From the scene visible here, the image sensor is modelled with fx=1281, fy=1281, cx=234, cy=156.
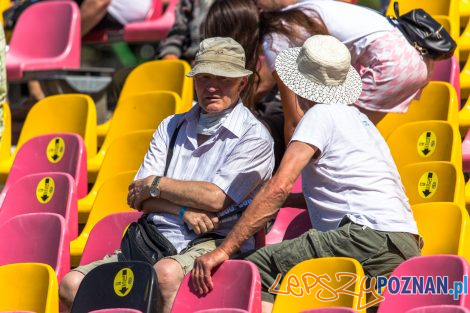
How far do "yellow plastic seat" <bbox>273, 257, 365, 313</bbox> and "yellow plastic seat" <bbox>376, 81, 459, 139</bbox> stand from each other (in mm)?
1538

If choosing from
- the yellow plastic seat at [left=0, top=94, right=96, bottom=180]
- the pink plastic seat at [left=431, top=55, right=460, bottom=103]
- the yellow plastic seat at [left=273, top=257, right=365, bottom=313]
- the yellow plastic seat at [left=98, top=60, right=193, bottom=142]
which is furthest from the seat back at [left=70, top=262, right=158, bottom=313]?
the pink plastic seat at [left=431, top=55, right=460, bottom=103]

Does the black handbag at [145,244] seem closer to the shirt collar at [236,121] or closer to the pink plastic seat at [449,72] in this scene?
the shirt collar at [236,121]

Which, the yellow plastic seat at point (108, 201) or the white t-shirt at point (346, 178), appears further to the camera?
the yellow plastic seat at point (108, 201)

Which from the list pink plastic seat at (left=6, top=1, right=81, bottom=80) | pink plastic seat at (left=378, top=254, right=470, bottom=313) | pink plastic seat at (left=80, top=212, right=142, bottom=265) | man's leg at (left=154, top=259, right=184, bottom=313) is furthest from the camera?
pink plastic seat at (left=6, top=1, right=81, bottom=80)

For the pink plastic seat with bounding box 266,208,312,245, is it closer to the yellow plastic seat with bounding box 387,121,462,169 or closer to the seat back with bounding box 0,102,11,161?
the yellow plastic seat with bounding box 387,121,462,169

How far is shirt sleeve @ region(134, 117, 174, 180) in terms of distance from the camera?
→ 458 centimetres

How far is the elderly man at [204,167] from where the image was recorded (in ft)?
14.1

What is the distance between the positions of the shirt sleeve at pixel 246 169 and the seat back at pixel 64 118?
1.66m

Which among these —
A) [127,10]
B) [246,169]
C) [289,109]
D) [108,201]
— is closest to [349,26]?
[289,109]

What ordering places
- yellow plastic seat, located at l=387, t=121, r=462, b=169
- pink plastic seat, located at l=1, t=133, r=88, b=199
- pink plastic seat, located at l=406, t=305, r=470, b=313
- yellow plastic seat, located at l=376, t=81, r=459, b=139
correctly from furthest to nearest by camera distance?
pink plastic seat, located at l=1, t=133, r=88, b=199, yellow plastic seat, located at l=376, t=81, r=459, b=139, yellow plastic seat, located at l=387, t=121, r=462, b=169, pink plastic seat, located at l=406, t=305, r=470, b=313

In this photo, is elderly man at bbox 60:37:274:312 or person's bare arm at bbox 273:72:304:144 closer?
elderly man at bbox 60:37:274:312

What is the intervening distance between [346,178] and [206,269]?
537 millimetres

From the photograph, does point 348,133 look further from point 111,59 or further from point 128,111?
point 111,59

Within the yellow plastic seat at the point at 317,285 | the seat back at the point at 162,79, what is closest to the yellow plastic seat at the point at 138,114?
the seat back at the point at 162,79
